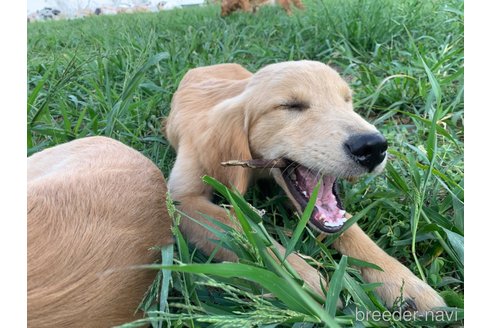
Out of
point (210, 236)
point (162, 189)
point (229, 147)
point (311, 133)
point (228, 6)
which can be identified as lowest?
point (210, 236)

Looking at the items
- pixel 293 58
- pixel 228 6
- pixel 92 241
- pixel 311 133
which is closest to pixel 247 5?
pixel 228 6

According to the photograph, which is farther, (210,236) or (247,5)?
(247,5)

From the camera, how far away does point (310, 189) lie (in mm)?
1973

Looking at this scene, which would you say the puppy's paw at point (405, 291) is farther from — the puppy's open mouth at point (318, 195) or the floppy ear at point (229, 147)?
the floppy ear at point (229, 147)

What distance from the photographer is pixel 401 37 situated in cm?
384

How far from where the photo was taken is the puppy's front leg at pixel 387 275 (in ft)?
5.20

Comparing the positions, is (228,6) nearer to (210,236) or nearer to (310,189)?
(310,189)

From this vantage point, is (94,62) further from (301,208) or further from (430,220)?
(430,220)

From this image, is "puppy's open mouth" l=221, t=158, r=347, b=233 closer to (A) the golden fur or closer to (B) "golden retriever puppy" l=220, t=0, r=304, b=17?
(A) the golden fur

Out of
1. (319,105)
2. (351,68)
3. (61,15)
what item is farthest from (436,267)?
(61,15)

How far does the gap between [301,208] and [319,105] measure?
441mm

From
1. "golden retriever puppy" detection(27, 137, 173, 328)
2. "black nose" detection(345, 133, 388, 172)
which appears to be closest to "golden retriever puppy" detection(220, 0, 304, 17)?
"black nose" detection(345, 133, 388, 172)

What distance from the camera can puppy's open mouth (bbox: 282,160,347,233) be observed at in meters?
1.81

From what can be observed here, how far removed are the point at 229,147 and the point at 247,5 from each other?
434 centimetres
